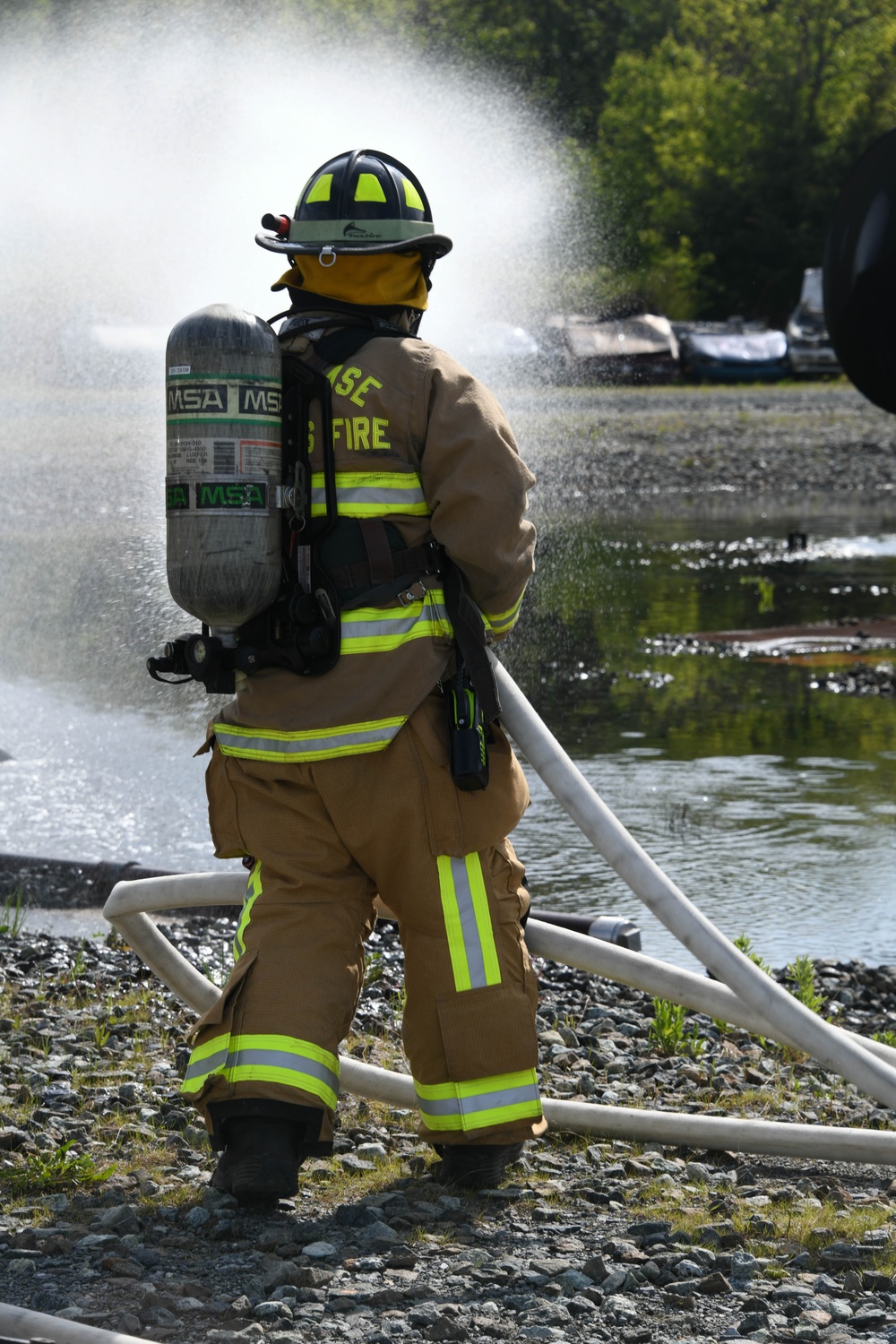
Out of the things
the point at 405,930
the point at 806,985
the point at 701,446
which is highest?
the point at 405,930

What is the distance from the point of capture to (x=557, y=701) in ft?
31.1

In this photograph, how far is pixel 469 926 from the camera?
11.2 ft

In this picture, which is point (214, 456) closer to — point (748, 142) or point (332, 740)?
point (332, 740)

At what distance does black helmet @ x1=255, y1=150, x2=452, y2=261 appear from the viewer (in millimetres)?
3533

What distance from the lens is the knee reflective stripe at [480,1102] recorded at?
3.41 metres

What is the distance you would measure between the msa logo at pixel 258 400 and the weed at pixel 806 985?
7.24ft

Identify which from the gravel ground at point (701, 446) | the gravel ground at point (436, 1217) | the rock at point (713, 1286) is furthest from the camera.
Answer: the gravel ground at point (701, 446)

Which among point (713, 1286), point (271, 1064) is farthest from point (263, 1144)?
point (713, 1286)

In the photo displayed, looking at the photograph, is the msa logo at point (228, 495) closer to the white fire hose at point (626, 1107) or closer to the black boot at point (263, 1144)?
the white fire hose at point (626, 1107)

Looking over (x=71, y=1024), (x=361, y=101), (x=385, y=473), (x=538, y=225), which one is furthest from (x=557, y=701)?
(x=538, y=225)

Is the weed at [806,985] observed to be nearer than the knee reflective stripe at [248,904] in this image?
No

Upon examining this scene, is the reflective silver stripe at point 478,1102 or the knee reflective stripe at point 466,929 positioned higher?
the knee reflective stripe at point 466,929

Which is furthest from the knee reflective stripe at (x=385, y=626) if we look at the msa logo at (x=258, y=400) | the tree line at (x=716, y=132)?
the tree line at (x=716, y=132)

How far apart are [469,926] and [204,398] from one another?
3.65 feet
